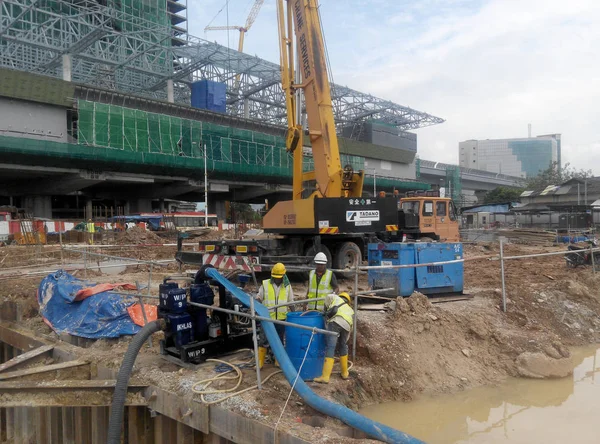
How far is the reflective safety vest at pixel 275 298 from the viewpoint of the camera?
613 centimetres

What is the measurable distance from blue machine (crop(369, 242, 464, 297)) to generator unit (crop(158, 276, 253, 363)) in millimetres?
3806

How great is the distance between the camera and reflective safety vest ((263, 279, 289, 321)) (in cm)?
613

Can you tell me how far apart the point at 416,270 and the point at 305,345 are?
15.2 ft

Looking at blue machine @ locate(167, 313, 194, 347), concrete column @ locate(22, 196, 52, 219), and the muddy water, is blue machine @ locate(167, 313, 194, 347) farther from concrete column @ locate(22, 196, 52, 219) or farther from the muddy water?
concrete column @ locate(22, 196, 52, 219)

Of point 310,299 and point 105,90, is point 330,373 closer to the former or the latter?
point 310,299

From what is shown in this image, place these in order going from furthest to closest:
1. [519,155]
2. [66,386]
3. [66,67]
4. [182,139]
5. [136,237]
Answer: [519,155] < [182,139] < [66,67] < [136,237] < [66,386]

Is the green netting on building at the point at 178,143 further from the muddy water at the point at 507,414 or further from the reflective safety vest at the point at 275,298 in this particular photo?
the reflective safety vest at the point at 275,298

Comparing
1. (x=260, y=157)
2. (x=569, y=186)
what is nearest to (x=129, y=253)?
(x=260, y=157)

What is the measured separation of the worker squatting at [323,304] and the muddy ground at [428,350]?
12.2 inches

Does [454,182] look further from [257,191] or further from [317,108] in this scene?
[317,108]

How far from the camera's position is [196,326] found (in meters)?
6.61

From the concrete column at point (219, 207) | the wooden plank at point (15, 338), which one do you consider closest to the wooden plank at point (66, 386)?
the wooden plank at point (15, 338)

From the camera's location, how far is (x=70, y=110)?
42031 millimetres

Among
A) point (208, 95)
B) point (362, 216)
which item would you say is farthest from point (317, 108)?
point (208, 95)
